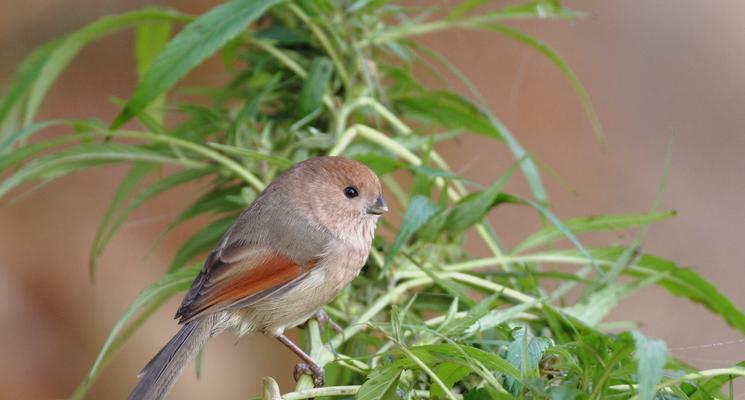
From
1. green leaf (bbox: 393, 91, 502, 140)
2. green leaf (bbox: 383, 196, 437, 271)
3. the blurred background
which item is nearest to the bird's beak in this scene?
green leaf (bbox: 383, 196, 437, 271)

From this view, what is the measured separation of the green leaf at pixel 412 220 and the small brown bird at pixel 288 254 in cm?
14

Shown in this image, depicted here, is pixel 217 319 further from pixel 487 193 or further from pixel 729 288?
pixel 729 288

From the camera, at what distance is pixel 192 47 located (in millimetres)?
2064

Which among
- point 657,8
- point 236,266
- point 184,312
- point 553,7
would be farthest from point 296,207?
point 657,8

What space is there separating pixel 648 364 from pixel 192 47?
4.27 ft

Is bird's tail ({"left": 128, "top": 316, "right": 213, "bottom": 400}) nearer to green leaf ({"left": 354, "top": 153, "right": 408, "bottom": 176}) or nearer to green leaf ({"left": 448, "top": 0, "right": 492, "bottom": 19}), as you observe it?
green leaf ({"left": 354, "top": 153, "right": 408, "bottom": 176})

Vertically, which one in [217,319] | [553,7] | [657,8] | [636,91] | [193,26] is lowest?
[636,91]

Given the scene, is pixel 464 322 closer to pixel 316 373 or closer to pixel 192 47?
pixel 316 373

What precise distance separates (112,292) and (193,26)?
2330 mm

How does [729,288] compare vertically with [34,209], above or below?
below

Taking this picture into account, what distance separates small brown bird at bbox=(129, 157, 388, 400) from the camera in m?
1.93

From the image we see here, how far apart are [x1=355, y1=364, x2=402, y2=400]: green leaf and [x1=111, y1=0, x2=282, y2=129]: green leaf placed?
93 cm

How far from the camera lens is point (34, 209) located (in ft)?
13.8

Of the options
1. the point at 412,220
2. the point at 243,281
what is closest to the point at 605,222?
the point at 412,220
